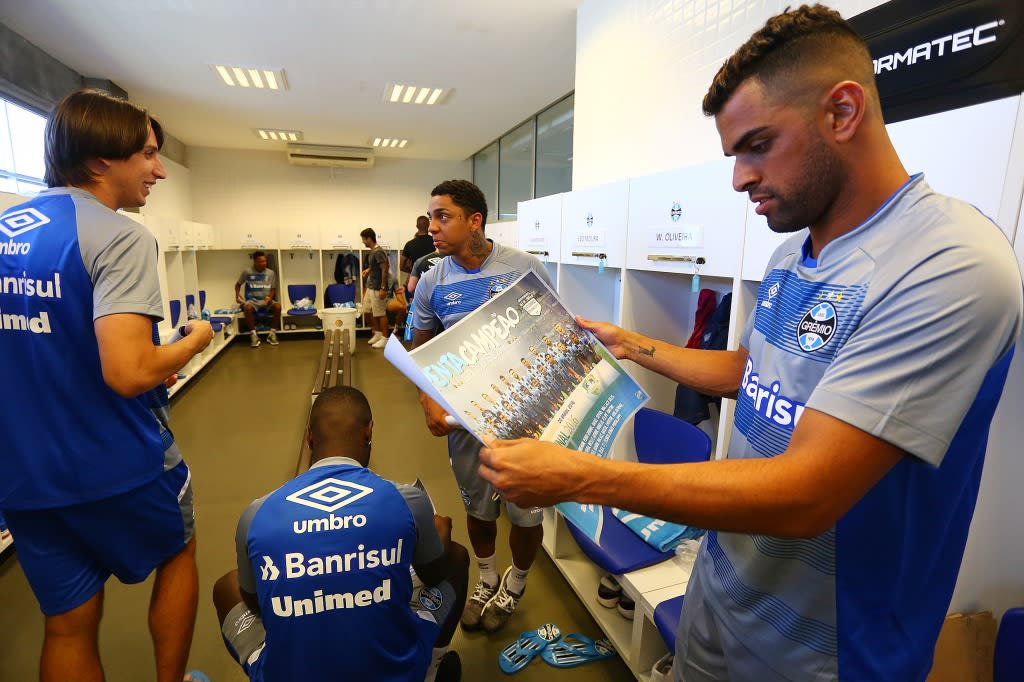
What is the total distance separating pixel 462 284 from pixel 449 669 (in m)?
1.44

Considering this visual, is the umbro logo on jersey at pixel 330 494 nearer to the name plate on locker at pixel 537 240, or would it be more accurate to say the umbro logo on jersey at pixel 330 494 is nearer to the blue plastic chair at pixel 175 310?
the name plate on locker at pixel 537 240

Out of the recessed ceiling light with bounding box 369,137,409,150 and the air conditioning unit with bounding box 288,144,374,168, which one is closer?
the recessed ceiling light with bounding box 369,137,409,150

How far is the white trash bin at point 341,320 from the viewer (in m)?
7.11

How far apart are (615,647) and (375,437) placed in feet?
8.66

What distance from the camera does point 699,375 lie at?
3.63ft

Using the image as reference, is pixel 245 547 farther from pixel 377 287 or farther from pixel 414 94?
pixel 377 287

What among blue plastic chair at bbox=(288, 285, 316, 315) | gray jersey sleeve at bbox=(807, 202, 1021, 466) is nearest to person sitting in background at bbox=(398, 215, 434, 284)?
blue plastic chair at bbox=(288, 285, 316, 315)

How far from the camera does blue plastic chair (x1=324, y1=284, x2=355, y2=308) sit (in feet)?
28.5

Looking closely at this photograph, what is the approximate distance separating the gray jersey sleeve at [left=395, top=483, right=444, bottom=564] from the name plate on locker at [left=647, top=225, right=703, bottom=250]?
1248 mm

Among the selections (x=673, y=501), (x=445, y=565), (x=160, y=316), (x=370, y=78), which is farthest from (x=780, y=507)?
(x=370, y=78)

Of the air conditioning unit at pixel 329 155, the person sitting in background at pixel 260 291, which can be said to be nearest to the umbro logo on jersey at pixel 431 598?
the person sitting in background at pixel 260 291

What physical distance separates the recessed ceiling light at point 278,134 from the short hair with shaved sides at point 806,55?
775cm

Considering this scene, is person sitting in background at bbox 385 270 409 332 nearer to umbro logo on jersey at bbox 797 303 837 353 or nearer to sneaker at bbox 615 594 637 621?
sneaker at bbox 615 594 637 621

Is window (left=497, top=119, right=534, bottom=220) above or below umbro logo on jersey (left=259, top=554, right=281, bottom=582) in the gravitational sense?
above
